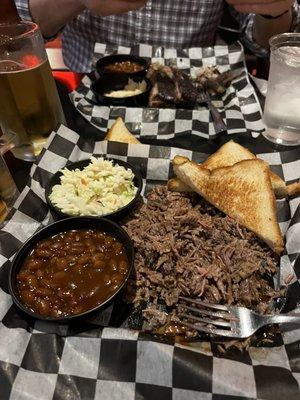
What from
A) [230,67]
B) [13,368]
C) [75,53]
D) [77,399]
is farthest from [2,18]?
[77,399]

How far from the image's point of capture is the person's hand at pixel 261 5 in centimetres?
301

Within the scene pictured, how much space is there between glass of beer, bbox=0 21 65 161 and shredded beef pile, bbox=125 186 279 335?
1.08m

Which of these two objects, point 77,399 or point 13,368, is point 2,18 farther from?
point 77,399

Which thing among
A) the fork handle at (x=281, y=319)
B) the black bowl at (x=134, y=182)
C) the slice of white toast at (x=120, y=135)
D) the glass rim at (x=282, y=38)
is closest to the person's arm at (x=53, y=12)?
the slice of white toast at (x=120, y=135)

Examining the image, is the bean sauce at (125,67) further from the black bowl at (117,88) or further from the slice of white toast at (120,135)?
the slice of white toast at (120,135)

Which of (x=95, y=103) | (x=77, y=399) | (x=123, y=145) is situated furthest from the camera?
(x=95, y=103)

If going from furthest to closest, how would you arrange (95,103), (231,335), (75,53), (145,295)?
1. (75,53)
2. (95,103)
3. (145,295)
4. (231,335)

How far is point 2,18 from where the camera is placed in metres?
2.71

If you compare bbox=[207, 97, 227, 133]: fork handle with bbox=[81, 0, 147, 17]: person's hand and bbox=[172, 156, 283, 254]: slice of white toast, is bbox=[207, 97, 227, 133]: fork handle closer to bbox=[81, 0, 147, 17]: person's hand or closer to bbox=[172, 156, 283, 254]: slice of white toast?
bbox=[172, 156, 283, 254]: slice of white toast

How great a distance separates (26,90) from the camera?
2484 mm

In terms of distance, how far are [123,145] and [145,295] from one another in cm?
116

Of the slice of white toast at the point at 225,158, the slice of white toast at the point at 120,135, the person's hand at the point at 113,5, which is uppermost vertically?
the person's hand at the point at 113,5

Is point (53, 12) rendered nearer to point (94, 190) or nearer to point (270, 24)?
point (270, 24)

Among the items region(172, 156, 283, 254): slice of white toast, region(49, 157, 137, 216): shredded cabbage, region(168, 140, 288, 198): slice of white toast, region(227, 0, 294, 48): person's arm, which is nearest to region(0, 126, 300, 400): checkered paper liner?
region(172, 156, 283, 254): slice of white toast
